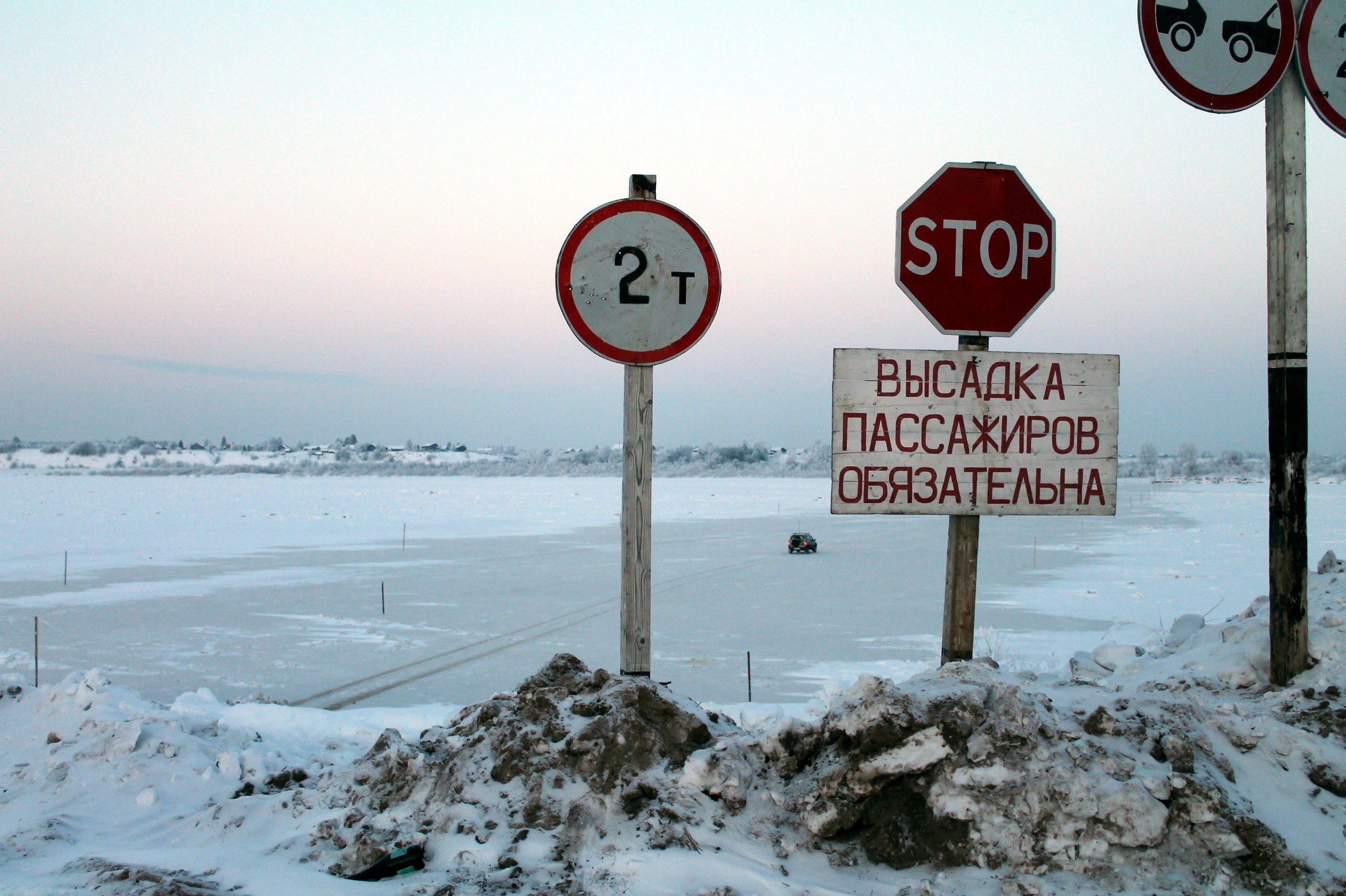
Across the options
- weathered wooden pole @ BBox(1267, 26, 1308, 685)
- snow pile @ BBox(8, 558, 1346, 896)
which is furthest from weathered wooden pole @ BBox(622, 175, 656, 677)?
weathered wooden pole @ BBox(1267, 26, 1308, 685)

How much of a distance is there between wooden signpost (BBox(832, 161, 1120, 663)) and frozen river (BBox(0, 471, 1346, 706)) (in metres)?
7.26

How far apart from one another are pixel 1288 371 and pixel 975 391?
164 centimetres

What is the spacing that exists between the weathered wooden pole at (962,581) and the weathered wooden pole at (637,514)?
1519 mm

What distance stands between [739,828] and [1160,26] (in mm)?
4402

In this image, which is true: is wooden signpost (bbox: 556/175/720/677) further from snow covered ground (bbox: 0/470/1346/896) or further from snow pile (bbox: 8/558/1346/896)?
snow covered ground (bbox: 0/470/1346/896)

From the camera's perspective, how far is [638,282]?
13.4 ft

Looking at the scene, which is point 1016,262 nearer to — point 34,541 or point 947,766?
point 947,766

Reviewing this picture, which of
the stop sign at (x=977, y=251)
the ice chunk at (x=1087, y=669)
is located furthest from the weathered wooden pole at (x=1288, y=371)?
the ice chunk at (x=1087, y=669)

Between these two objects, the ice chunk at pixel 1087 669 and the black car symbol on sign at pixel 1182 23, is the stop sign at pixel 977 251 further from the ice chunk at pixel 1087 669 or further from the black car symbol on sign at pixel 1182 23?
the ice chunk at pixel 1087 669

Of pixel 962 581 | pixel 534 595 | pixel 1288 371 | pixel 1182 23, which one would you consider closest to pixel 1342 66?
pixel 1182 23

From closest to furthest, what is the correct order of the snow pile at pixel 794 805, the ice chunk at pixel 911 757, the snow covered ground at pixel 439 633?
the snow pile at pixel 794 805 → the ice chunk at pixel 911 757 → the snow covered ground at pixel 439 633

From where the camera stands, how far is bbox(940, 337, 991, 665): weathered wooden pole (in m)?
4.44

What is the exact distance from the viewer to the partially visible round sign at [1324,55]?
4.60 metres

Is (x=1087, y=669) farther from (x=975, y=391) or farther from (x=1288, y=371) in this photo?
(x=975, y=391)
